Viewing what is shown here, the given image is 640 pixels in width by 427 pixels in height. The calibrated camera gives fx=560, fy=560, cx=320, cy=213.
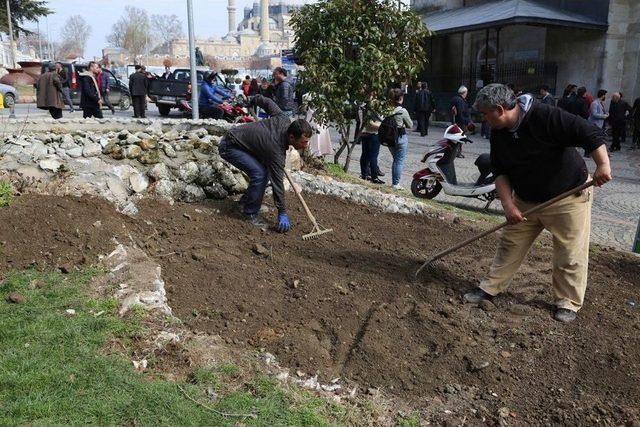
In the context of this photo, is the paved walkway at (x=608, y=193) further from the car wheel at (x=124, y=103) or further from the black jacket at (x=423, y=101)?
the car wheel at (x=124, y=103)

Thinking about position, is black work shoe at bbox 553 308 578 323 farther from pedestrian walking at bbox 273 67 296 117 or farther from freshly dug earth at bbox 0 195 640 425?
pedestrian walking at bbox 273 67 296 117

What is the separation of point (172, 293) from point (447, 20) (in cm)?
2054

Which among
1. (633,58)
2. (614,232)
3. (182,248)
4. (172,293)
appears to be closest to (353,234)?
(182,248)

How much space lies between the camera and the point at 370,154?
942cm

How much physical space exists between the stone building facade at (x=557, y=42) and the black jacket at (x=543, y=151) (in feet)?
46.8

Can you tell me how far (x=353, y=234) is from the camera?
584 centimetres

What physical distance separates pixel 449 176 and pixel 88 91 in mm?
7906

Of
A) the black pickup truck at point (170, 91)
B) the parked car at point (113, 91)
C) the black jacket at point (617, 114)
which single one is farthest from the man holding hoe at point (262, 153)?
the parked car at point (113, 91)

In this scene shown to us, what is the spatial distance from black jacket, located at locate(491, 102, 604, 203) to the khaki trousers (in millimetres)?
124

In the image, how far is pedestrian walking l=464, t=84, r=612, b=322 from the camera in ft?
12.4

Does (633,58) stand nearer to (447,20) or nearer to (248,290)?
(447,20)

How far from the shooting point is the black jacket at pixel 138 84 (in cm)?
1509

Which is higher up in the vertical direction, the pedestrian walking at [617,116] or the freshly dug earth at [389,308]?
the pedestrian walking at [617,116]

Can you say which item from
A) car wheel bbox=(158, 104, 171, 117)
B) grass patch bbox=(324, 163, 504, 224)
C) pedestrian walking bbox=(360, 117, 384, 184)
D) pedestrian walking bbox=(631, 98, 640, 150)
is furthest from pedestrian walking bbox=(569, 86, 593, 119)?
car wheel bbox=(158, 104, 171, 117)
